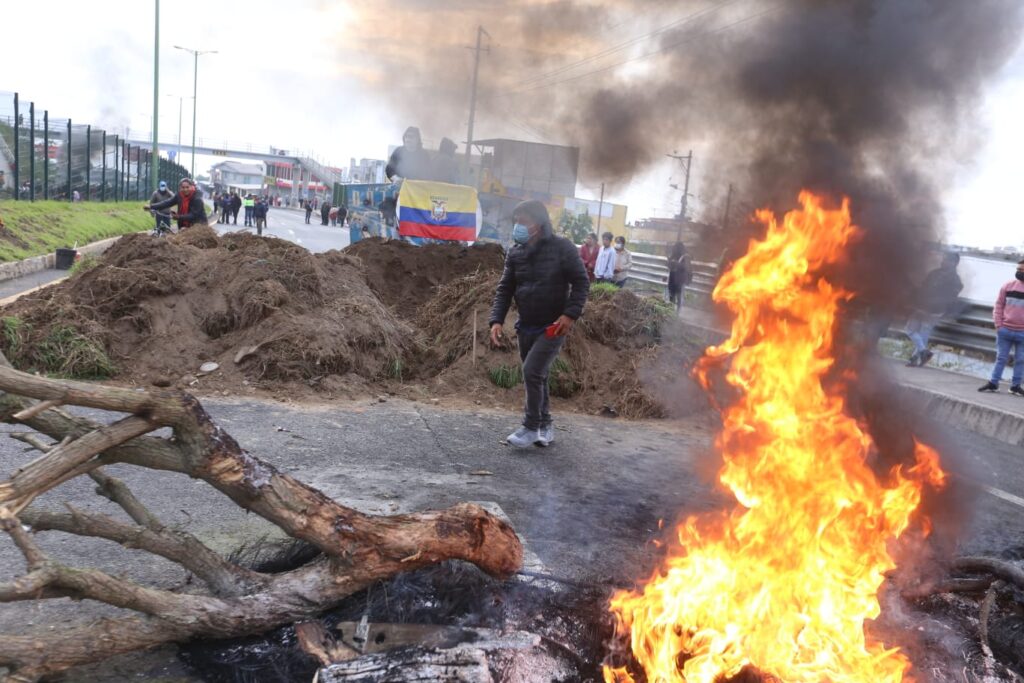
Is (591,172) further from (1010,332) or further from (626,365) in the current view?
(1010,332)

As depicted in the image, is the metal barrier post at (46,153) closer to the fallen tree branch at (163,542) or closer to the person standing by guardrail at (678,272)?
the person standing by guardrail at (678,272)

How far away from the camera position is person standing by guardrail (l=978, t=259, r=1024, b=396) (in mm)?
8969

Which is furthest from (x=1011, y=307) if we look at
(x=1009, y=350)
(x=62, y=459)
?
(x=62, y=459)

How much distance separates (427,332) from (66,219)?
50.3ft

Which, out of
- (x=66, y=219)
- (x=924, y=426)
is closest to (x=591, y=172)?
(x=924, y=426)

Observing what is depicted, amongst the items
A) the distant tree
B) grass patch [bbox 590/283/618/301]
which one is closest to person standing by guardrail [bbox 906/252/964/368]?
grass patch [bbox 590/283/618/301]

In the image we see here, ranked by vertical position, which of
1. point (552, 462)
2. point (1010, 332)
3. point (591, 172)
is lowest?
point (552, 462)

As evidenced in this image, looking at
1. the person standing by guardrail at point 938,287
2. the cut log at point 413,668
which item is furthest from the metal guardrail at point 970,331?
the cut log at point 413,668

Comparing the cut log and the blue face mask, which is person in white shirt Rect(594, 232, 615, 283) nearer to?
the blue face mask

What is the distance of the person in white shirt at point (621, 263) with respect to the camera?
13.4 metres

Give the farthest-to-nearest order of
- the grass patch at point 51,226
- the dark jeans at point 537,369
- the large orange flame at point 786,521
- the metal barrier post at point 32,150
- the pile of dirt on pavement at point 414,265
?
the metal barrier post at point 32,150, the grass patch at point 51,226, the pile of dirt on pavement at point 414,265, the dark jeans at point 537,369, the large orange flame at point 786,521

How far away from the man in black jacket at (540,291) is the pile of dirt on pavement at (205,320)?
8.34 ft

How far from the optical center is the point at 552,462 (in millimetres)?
5621

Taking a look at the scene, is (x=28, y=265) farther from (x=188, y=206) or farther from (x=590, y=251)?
(x=590, y=251)
